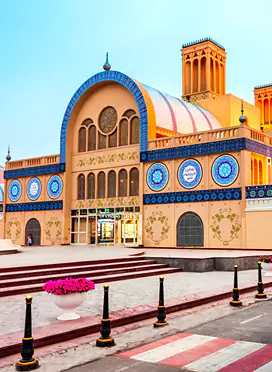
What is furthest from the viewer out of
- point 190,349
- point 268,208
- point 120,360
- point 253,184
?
point 253,184

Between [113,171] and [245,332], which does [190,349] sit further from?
[113,171]

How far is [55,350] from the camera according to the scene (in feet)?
23.0

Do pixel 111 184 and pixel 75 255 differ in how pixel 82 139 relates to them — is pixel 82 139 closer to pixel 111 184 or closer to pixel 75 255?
pixel 111 184

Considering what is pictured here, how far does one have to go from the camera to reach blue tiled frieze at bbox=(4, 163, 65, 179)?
1334 inches

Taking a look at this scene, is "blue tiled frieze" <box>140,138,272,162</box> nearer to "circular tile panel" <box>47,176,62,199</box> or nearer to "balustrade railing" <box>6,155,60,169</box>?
"circular tile panel" <box>47,176,62,199</box>

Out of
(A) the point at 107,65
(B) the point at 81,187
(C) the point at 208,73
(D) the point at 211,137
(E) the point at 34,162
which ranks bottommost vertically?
(B) the point at 81,187

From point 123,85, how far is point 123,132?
3.31 metres

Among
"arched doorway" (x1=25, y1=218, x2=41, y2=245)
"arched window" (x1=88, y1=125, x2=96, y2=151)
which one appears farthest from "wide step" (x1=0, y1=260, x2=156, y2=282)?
"arched doorway" (x1=25, y1=218, x2=41, y2=245)

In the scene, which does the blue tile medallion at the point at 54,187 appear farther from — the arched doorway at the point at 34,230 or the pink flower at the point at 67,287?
the pink flower at the point at 67,287

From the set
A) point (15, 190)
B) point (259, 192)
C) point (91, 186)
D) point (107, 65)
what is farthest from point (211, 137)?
point (15, 190)

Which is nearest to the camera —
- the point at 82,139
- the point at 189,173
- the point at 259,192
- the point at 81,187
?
the point at 259,192

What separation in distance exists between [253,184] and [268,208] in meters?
2.53

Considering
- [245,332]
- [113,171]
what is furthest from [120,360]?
[113,171]

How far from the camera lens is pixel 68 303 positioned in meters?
8.70
